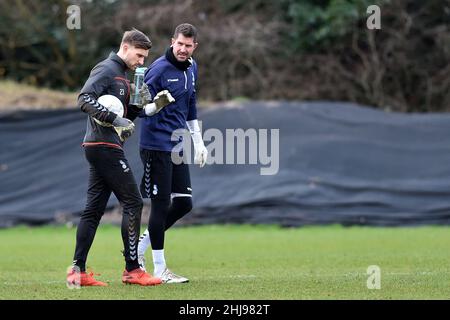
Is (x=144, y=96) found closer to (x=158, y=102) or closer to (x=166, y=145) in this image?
(x=158, y=102)

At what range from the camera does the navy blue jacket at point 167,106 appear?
8.06 meters

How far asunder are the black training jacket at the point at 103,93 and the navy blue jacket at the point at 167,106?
17.5 inches

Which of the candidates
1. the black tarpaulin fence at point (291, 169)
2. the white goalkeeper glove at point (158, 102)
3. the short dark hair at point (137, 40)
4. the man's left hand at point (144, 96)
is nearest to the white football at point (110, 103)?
the man's left hand at point (144, 96)

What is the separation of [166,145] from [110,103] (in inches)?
31.2

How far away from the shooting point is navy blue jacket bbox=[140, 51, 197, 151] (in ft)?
26.5

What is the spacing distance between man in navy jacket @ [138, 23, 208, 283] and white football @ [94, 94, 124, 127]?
387 millimetres

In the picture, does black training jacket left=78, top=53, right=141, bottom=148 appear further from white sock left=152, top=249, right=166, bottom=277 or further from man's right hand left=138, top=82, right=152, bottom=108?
white sock left=152, top=249, right=166, bottom=277

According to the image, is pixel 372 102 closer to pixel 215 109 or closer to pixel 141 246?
pixel 215 109

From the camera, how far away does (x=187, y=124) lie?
8.63m

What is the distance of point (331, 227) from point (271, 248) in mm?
3501

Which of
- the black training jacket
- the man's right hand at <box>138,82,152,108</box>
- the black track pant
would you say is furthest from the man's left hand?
the black track pant

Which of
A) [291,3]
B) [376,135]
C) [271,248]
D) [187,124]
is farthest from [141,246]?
[291,3]

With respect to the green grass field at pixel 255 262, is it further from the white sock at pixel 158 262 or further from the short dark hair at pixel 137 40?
the short dark hair at pixel 137 40

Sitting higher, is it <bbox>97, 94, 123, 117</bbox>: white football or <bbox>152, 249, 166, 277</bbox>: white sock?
<bbox>97, 94, 123, 117</bbox>: white football
